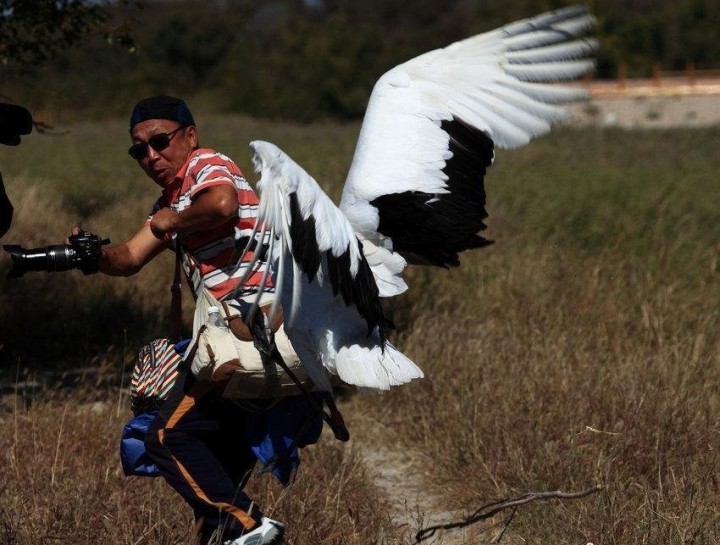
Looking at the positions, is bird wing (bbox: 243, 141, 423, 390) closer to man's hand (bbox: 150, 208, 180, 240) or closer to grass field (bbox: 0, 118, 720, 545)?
man's hand (bbox: 150, 208, 180, 240)

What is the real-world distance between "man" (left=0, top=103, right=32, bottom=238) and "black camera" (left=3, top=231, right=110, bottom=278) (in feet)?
0.71

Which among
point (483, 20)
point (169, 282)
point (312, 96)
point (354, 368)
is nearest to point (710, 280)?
point (169, 282)

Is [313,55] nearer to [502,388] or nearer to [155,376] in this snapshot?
[502,388]

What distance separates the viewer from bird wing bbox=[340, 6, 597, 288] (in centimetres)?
394

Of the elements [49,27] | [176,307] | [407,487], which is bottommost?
[407,487]

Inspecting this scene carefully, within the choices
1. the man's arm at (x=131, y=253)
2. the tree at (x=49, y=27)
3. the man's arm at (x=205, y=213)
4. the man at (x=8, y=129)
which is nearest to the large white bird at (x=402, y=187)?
the man's arm at (x=205, y=213)

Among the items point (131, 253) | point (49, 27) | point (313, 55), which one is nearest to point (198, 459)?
point (131, 253)

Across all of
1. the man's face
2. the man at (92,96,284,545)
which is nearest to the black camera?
the man at (92,96,284,545)

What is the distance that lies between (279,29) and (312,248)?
64031 mm

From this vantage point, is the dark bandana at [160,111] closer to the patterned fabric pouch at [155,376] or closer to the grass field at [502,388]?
the patterned fabric pouch at [155,376]

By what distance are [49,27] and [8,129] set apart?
472 cm

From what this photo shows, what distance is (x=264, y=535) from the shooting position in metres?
3.45

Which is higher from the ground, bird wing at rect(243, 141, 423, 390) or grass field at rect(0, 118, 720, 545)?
bird wing at rect(243, 141, 423, 390)

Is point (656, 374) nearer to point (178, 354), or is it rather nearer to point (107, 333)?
point (178, 354)
